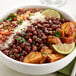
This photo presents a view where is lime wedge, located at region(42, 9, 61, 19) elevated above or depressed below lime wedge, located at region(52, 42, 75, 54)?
above

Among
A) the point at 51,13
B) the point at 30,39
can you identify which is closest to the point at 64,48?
the point at 30,39

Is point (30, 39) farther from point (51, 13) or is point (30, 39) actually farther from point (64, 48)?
point (51, 13)

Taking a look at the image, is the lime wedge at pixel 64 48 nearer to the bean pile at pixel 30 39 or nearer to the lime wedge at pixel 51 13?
the bean pile at pixel 30 39

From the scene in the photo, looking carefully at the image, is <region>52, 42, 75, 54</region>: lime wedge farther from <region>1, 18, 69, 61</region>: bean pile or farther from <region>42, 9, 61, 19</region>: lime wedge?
<region>42, 9, 61, 19</region>: lime wedge

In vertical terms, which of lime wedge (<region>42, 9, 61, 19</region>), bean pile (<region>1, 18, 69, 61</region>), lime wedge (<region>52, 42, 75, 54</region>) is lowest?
lime wedge (<region>52, 42, 75, 54</region>)

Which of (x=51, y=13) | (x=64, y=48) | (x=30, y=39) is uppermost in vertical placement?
(x=51, y=13)

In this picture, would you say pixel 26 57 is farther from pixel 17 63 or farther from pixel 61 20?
pixel 61 20

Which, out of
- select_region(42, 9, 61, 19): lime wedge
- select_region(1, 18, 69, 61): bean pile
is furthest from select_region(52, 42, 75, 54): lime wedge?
select_region(42, 9, 61, 19): lime wedge

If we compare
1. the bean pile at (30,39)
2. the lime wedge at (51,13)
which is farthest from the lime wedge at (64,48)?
→ the lime wedge at (51,13)
